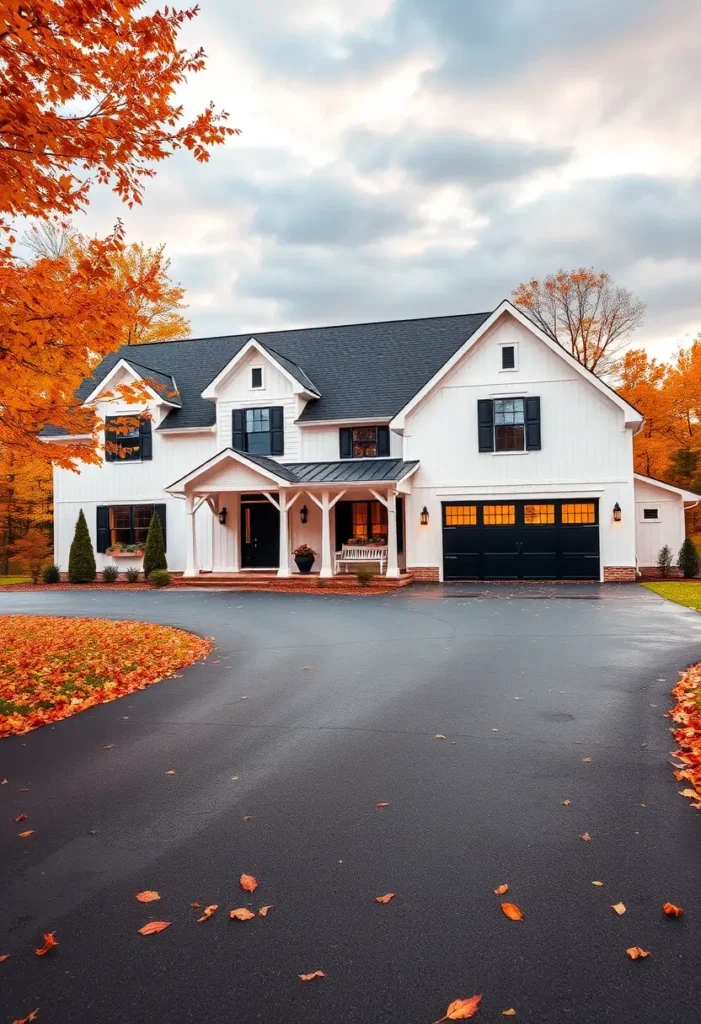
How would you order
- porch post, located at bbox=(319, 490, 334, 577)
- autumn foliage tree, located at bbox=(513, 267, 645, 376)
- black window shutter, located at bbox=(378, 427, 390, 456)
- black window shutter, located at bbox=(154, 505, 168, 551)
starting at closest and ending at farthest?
porch post, located at bbox=(319, 490, 334, 577) → black window shutter, located at bbox=(378, 427, 390, 456) → black window shutter, located at bbox=(154, 505, 168, 551) → autumn foliage tree, located at bbox=(513, 267, 645, 376)

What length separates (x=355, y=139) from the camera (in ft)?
54.2

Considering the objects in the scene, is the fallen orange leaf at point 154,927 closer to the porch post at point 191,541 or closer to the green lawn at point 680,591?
the green lawn at point 680,591

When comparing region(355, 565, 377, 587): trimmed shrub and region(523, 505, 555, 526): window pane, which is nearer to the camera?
region(355, 565, 377, 587): trimmed shrub

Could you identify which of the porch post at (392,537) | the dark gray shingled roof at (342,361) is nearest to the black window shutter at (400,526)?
the porch post at (392,537)

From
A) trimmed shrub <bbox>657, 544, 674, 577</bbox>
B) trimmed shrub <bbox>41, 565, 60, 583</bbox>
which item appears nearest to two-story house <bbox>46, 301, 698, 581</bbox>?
trimmed shrub <bbox>657, 544, 674, 577</bbox>

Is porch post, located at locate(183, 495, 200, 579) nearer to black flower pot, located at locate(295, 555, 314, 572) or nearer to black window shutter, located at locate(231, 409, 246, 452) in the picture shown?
black window shutter, located at locate(231, 409, 246, 452)

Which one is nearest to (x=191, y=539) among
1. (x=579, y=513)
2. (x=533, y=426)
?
(x=533, y=426)

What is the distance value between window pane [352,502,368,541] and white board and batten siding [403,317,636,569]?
5.82 feet

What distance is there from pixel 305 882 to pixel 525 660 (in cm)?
615

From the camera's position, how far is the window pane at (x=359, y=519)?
78.0ft

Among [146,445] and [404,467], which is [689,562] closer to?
[404,467]

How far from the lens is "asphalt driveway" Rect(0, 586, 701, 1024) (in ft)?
8.68

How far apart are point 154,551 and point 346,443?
7882 mm

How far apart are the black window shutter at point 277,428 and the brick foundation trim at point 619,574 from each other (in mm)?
11856
